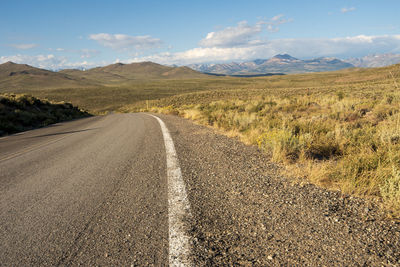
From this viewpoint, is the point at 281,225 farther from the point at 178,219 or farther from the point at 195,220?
the point at 178,219

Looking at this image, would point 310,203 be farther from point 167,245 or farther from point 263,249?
point 167,245

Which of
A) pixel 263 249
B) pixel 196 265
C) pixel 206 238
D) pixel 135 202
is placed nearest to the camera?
pixel 196 265

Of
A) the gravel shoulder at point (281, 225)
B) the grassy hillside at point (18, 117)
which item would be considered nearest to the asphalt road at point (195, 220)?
the gravel shoulder at point (281, 225)

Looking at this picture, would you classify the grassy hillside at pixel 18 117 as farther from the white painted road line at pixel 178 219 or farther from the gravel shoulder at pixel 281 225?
the gravel shoulder at pixel 281 225

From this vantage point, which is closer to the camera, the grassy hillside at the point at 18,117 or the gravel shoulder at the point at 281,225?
the gravel shoulder at the point at 281,225

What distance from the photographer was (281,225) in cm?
204

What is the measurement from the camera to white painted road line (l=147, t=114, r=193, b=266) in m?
1.68

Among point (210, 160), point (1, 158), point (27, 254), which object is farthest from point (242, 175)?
point (1, 158)

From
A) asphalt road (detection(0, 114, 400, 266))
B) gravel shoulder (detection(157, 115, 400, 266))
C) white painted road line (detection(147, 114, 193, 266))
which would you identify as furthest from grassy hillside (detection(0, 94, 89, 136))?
gravel shoulder (detection(157, 115, 400, 266))

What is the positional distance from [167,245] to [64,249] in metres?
0.88

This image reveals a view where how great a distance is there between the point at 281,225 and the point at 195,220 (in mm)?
821

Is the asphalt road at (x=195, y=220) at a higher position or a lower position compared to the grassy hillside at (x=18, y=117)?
lower

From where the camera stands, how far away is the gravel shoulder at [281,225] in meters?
1.65

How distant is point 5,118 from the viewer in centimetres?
1241
